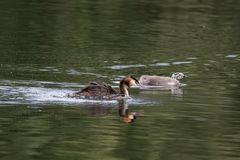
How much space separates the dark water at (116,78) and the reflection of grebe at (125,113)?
0.02m

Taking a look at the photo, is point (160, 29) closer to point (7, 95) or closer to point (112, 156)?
point (7, 95)

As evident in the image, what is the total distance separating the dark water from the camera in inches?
537

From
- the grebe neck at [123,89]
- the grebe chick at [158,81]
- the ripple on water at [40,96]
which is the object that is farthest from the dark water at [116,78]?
the grebe chick at [158,81]

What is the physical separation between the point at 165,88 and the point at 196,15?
51.8 ft

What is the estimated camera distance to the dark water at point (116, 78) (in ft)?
44.8

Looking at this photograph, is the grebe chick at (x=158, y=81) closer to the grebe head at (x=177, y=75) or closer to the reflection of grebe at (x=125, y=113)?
the grebe head at (x=177, y=75)

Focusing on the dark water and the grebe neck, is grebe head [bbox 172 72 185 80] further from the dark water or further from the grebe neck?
the grebe neck

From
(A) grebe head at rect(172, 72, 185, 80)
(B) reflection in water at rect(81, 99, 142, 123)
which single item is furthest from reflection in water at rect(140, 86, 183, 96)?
(B) reflection in water at rect(81, 99, 142, 123)

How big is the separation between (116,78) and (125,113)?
4702mm

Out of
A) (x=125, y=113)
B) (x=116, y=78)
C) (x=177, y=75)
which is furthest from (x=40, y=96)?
(x=177, y=75)

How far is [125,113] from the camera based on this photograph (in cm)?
1620

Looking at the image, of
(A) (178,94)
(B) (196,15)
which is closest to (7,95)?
(A) (178,94)

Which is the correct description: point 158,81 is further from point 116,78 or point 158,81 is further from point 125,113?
point 125,113

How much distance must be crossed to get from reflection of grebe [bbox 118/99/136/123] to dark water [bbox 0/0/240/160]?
24mm
